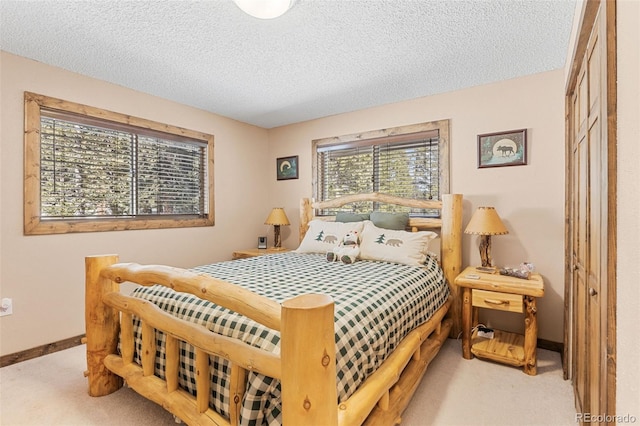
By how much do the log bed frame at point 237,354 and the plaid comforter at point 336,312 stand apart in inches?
2.1

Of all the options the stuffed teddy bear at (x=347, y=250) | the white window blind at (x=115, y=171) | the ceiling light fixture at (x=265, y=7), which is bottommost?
the stuffed teddy bear at (x=347, y=250)

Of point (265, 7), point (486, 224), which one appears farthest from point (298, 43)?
point (486, 224)

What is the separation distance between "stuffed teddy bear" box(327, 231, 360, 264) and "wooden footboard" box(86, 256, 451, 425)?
0.82 metres

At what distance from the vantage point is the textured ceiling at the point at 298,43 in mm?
1816

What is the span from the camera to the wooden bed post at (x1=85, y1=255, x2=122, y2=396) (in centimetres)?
184

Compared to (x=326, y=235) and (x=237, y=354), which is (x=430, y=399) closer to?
(x=237, y=354)

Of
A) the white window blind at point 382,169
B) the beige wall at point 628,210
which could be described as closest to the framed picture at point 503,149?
the white window blind at point 382,169

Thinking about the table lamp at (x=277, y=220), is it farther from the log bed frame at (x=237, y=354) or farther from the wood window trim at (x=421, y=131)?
the log bed frame at (x=237, y=354)

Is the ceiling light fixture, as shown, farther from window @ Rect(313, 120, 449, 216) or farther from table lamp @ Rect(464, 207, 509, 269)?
table lamp @ Rect(464, 207, 509, 269)

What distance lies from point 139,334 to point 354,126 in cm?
291

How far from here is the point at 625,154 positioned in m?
0.78

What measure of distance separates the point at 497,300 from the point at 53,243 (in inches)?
138

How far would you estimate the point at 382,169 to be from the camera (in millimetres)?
3484

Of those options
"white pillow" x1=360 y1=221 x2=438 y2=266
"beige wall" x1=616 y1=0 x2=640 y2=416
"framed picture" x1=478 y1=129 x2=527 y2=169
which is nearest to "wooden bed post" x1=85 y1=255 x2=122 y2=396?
"white pillow" x1=360 y1=221 x2=438 y2=266
